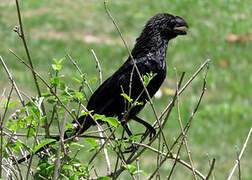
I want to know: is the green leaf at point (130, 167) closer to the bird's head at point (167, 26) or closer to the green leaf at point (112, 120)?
the green leaf at point (112, 120)

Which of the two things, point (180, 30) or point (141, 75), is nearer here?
point (141, 75)

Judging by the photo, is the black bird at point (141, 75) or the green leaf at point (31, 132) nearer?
the green leaf at point (31, 132)

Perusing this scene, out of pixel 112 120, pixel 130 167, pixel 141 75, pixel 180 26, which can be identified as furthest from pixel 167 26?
pixel 130 167

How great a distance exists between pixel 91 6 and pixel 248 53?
4.75 meters

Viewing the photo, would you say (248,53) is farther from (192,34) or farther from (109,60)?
(109,60)

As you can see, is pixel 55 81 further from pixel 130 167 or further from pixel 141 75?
pixel 141 75

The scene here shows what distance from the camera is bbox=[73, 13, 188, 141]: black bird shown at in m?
4.48

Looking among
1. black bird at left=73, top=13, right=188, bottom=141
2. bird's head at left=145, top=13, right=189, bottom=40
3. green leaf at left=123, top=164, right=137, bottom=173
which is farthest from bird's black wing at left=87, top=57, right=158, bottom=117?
green leaf at left=123, top=164, right=137, bottom=173

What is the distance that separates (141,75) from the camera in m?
4.58

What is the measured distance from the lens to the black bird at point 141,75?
4.48 meters

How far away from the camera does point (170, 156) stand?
114 inches

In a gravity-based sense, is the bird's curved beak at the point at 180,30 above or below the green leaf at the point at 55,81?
above

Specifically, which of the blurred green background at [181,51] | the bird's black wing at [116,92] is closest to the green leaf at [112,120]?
the bird's black wing at [116,92]

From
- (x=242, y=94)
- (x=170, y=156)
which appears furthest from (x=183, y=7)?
(x=170, y=156)
